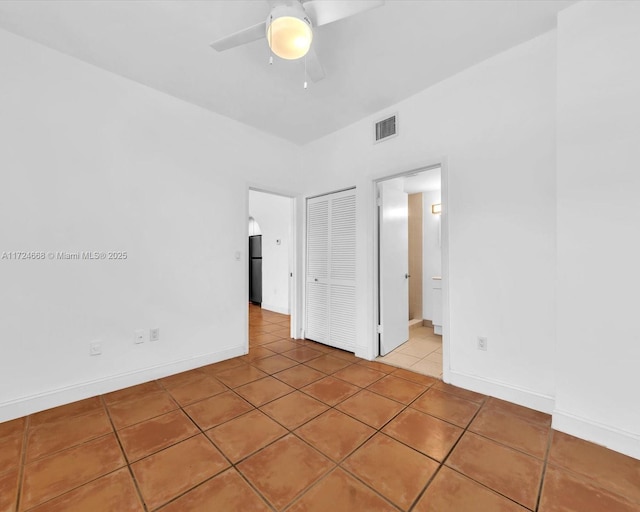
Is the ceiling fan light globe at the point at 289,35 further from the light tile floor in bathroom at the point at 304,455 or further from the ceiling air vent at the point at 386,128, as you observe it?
the light tile floor in bathroom at the point at 304,455

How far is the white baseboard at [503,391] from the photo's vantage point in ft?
6.91

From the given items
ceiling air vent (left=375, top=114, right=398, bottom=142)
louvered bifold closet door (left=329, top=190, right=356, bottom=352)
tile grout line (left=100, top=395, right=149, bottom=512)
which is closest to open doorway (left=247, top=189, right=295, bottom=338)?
louvered bifold closet door (left=329, top=190, right=356, bottom=352)

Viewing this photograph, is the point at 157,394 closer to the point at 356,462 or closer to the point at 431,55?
the point at 356,462

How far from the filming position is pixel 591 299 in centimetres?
180

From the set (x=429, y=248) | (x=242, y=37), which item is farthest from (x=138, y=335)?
(x=429, y=248)

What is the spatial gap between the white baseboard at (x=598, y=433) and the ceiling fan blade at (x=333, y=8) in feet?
9.29

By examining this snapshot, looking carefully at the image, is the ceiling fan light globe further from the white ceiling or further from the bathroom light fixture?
the white ceiling

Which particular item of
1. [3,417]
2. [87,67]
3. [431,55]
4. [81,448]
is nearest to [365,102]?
[431,55]

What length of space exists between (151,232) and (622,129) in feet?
12.3

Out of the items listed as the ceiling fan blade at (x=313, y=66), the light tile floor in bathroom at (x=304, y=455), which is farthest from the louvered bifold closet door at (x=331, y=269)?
the ceiling fan blade at (x=313, y=66)

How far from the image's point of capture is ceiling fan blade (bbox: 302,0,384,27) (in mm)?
1504

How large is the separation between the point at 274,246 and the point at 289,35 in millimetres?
4895

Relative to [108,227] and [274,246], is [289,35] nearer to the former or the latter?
[108,227]

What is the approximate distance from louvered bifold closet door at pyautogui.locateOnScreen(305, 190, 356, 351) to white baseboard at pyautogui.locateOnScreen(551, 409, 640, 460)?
1.99m
